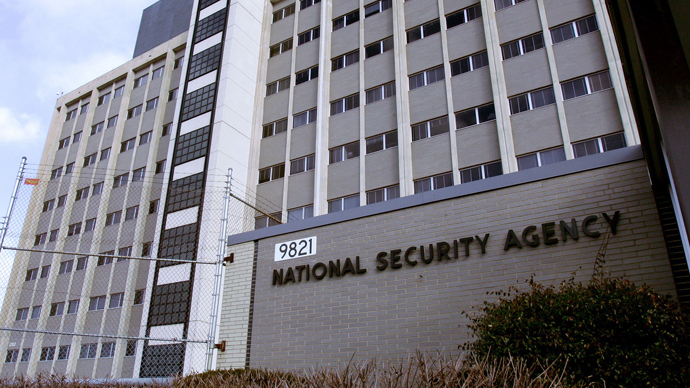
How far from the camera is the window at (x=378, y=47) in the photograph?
87.9 ft

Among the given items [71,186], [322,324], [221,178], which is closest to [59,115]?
[71,186]

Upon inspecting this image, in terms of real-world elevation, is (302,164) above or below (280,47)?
below

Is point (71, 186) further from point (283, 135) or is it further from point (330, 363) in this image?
point (330, 363)

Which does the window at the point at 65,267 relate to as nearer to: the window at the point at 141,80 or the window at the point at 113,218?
the window at the point at 113,218

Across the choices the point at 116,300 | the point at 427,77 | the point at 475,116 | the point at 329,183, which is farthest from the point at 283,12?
the point at 116,300

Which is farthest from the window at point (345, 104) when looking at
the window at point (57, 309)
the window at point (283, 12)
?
the window at point (57, 309)

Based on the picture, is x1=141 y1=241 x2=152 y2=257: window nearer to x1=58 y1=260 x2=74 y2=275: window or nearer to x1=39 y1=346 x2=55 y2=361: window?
x1=58 y1=260 x2=74 y2=275: window

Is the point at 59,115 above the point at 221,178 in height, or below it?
above

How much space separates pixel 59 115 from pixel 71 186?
8.89 metres

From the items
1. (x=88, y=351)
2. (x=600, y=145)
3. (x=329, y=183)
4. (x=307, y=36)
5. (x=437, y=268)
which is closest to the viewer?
(x=437, y=268)

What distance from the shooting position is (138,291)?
1200 inches

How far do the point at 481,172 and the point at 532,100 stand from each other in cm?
372

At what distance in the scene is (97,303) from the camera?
32438 millimetres

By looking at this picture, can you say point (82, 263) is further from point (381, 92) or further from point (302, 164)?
point (381, 92)
